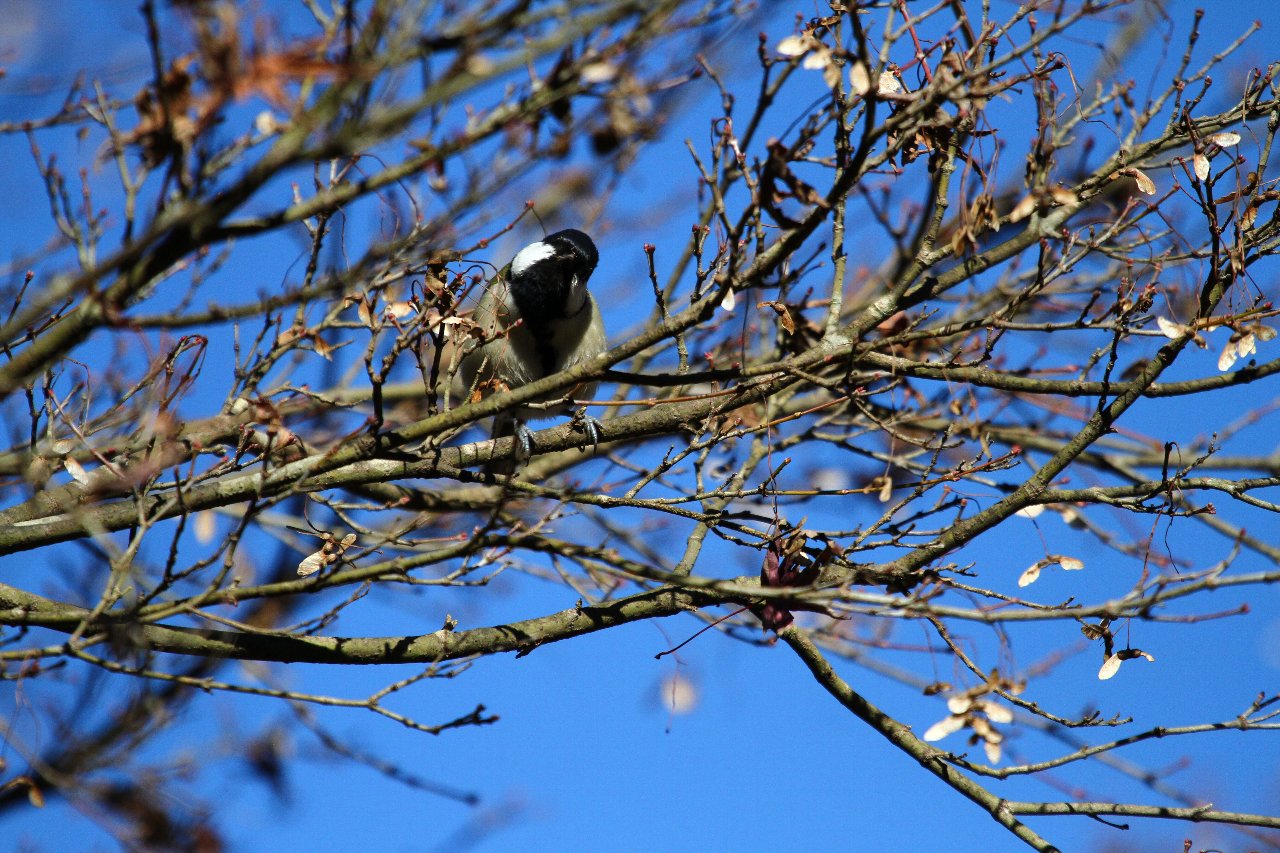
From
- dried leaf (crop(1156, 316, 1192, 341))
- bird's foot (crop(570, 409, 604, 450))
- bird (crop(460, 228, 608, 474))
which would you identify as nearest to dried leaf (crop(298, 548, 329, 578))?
bird's foot (crop(570, 409, 604, 450))

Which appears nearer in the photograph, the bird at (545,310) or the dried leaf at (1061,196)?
the dried leaf at (1061,196)

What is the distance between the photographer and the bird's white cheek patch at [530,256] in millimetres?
4652

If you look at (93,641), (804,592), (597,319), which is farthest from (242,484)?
(597,319)

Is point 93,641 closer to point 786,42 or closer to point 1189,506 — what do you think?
point 786,42

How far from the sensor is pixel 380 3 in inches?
75.7

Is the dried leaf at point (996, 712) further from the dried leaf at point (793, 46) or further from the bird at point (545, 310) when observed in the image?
the bird at point (545, 310)

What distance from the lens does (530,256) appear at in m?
4.70

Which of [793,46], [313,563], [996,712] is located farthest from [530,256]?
[996,712]

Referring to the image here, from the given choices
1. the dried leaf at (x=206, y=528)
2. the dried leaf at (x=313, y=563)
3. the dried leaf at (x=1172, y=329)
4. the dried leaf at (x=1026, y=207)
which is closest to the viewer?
the dried leaf at (x=1026, y=207)

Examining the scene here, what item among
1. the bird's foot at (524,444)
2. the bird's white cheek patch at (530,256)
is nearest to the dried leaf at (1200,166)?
the bird's foot at (524,444)

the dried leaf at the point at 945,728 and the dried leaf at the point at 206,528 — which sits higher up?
the dried leaf at the point at 206,528

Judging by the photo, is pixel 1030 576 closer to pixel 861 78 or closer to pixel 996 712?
pixel 996 712

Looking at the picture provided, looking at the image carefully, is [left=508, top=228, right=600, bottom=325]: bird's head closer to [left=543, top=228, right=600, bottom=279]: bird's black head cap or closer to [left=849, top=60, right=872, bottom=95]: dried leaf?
[left=543, top=228, right=600, bottom=279]: bird's black head cap

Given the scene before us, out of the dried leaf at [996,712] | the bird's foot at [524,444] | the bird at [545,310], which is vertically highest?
the bird at [545,310]
